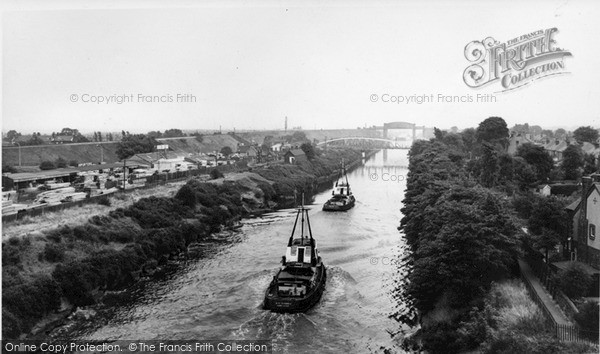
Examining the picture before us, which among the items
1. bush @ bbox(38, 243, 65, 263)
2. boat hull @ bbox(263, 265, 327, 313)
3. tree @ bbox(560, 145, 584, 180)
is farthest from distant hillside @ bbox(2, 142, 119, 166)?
tree @ bbox(560, 145, 584, 180)

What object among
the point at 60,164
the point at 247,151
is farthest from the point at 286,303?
the point at 247,151

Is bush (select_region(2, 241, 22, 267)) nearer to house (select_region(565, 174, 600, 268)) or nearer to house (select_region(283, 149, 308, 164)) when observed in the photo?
house (select_region(565, 174, 600, 268))

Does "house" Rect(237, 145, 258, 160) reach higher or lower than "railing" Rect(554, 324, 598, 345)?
higher

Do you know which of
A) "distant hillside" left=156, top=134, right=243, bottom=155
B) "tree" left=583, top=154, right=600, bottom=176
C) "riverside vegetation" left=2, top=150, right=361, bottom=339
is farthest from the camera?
"distant hillside" left=156, top=134, right=243, bottom=155

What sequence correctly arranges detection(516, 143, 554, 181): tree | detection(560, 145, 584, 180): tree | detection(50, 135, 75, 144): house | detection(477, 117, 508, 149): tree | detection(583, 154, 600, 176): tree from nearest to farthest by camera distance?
1. detection(583, 154, 600, 176): tree
2. detection(560, 145, 584, 180): tree
3. detection(516, 143, 554, 181): tree
4. detection(477, 117, 508, 149): tree
5. detection(50, 135, 75, 144): house

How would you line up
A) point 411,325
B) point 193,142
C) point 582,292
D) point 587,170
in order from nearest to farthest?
point 582,292 → point 411,325 → point 587,170 → point 193,142

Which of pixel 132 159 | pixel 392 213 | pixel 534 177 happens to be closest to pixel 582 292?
pixel 534 177

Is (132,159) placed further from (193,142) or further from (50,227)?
(50,227)
